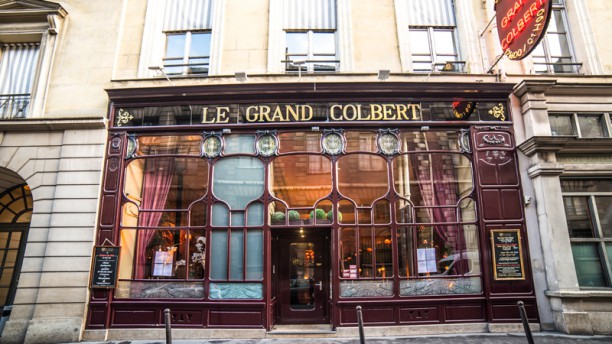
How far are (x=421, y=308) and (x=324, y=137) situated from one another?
4.66m

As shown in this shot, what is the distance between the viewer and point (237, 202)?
8.74 m

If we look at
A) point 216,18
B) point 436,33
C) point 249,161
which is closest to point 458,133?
point 436,33

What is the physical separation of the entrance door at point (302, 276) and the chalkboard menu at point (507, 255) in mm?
3970

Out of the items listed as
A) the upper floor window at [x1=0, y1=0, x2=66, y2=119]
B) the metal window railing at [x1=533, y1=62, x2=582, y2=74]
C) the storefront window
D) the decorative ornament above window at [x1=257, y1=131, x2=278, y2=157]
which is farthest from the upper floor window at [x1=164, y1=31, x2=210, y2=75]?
the metal window railing at [x1=533, y1=62, x2=582, y2=74]

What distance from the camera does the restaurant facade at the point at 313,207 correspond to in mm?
8203

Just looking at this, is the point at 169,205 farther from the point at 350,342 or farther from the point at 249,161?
the point at 350,342

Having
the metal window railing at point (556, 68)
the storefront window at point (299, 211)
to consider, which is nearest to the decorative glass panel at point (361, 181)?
the storefront window at point (299, 211)

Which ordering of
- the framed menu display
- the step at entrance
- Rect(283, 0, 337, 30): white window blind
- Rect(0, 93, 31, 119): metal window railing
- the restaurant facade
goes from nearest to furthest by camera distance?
1. the step at entrance
2. the restaurant facade
3. the framed menu display
4. Rect(0, 93, 31, 119): metal window railing
5. Rect(283, 0, 337, 30): white window blind

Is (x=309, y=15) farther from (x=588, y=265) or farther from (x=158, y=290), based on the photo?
(x=588, y=265)

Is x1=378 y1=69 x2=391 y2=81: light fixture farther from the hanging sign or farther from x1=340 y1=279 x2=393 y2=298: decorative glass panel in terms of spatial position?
x1=340 y1=279 x2=393 y2=298: decorative glass panel

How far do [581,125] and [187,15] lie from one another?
11.4 metres

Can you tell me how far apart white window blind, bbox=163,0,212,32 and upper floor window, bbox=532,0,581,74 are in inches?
374

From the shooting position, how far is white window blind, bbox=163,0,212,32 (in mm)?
10391

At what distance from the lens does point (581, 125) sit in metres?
9.28
